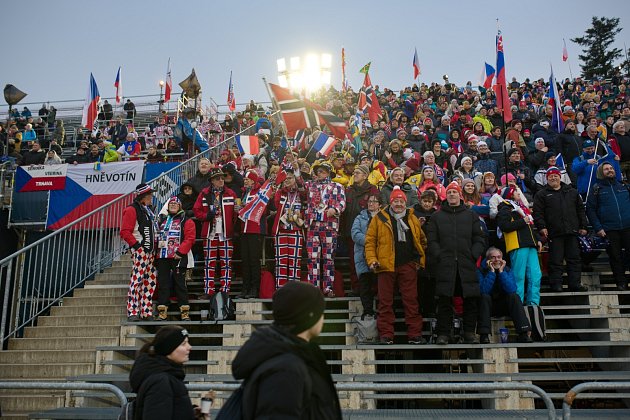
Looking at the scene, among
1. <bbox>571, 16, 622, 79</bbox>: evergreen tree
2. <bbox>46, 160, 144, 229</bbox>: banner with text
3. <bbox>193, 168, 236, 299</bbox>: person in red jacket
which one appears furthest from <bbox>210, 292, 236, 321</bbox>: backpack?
<bbox>571, 16, 622, 79</bbox>: evergreen tree

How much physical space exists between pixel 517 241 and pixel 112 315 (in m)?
6.43

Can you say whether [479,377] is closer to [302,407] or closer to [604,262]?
[604,262]

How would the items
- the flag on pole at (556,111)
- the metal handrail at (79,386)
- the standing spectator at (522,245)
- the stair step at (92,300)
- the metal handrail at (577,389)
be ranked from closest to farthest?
the metal handrail at (577,389) → the metal handrail at (79,386) → the standing spectator at (522,245) → the stair step at (92,300) → the flag on pole at (556,111)

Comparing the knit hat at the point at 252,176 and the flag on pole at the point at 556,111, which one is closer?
the knit hat at the point at 252,176

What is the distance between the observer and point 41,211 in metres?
15.1

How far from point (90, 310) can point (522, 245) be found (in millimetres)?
6999

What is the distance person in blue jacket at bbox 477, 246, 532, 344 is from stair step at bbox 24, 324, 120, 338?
5.53 m

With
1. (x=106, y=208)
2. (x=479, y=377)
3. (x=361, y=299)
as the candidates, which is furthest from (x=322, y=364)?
(x=106, y=208)

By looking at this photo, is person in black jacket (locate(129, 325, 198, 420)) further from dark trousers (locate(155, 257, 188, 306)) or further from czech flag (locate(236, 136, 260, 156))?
czech flag (locate(236, 136, 260, 156))

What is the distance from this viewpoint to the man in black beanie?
97.3 inches

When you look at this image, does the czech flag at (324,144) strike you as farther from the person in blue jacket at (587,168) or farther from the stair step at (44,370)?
the stair step at (44,370)

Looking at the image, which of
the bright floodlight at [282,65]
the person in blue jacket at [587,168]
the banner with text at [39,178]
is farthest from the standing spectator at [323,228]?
the bright floodlight at [282,65]

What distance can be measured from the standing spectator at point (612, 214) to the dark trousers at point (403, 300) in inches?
125

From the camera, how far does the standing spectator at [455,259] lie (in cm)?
765
